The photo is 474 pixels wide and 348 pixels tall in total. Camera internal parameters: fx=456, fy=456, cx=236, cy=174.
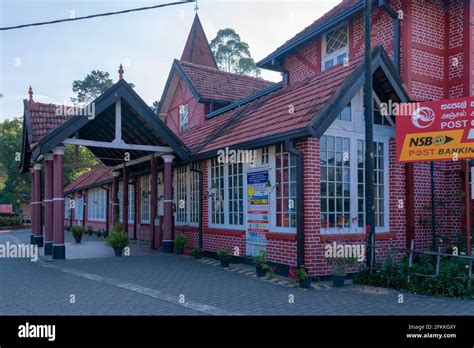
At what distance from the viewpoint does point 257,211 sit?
11.6 metres

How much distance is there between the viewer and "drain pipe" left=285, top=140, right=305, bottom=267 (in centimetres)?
959

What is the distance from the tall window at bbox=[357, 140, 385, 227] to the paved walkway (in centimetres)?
222

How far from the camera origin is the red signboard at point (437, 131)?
9.20 meters

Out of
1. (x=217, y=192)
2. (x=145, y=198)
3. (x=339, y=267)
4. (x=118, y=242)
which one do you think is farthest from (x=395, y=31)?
(x=145, y=198)

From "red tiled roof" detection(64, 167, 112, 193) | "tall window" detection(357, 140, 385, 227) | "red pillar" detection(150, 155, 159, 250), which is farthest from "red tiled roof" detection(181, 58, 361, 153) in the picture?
"red tiled roof" detection(64, 167, 112, 193)

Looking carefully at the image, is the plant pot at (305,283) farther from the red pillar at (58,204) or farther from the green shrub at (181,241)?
the red pillar at (58,204)

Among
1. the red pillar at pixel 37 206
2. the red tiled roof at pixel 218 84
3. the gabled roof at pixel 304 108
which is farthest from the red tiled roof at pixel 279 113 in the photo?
the red pillar at pixel 37 206

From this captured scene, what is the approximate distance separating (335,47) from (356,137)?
5.42 meters

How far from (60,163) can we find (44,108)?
3499 millimetres

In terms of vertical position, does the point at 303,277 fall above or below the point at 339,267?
below

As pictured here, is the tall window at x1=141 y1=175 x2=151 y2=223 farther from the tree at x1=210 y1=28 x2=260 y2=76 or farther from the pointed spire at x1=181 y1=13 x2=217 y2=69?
the tree at x1=210 y1=28 x2=260 y2=76

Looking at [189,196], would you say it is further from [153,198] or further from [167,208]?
[153,198]

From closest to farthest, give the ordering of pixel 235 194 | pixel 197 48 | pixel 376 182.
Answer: pixel 376 182, pixel 235 194, pixel 197 48

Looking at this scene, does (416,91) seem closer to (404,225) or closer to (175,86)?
(404,225)
